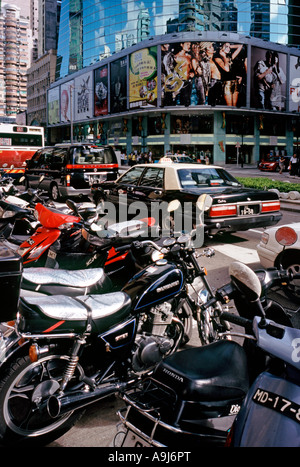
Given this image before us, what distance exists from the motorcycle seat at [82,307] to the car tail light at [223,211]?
5136mm

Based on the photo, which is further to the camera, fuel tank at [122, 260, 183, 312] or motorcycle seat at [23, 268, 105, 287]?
motorcycle seat at [23, 268, 105, 287]

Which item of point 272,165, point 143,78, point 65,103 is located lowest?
point 272,165

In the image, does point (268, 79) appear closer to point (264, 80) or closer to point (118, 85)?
point (264, 80)

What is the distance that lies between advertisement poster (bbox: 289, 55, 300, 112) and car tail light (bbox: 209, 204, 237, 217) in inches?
2000

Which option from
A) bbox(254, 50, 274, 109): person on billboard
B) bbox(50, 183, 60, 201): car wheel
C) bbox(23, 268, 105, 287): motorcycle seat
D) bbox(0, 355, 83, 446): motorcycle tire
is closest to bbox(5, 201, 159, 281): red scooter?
bbox(23, 268, 105, 287): motorcycle seat

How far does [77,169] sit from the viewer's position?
13.7 meters

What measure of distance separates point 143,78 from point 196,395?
54.0m

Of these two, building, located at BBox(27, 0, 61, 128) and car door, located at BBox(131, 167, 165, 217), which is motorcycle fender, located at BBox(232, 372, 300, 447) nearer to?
car door, located at BBox(131, 167, 165, 217)

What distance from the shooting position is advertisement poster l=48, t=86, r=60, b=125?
8200 centimetres

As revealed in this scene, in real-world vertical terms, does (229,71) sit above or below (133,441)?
above

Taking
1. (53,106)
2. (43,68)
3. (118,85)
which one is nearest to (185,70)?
(118,85)

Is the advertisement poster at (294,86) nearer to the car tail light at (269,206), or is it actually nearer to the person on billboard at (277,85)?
the person on billboard at (277,85)

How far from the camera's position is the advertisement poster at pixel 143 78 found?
166ft

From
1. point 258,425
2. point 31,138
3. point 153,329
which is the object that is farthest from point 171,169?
point 31,138
